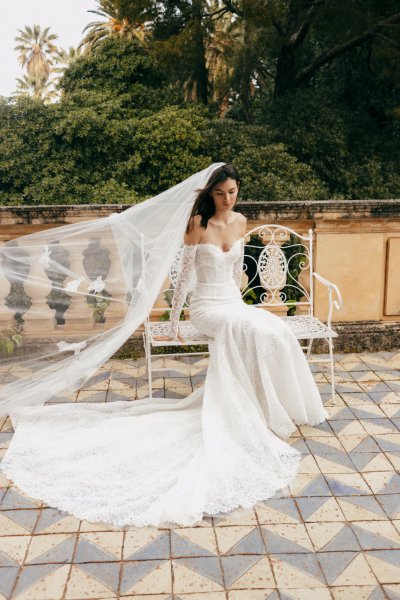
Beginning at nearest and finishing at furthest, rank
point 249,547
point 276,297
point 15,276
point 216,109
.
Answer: point 249,547
point 15,276
point 276,297
point 216,109

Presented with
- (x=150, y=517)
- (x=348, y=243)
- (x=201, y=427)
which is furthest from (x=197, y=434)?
(x=348, y=243)

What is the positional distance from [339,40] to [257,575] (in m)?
14.2

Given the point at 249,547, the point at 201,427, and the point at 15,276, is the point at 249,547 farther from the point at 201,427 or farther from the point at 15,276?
the point at 15,276

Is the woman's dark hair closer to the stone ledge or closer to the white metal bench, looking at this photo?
the white metal bench

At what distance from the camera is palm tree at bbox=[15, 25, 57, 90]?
4647 centimetres

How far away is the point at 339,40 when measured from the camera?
1453 cm

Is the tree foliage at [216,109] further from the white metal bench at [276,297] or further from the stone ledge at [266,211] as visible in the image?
the white metal bench at [276,297]

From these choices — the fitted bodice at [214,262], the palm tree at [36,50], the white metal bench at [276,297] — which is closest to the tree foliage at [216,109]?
the white metal bench at [276,297]

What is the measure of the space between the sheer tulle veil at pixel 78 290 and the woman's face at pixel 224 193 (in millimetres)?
132

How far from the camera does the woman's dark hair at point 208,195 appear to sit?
3789 mm

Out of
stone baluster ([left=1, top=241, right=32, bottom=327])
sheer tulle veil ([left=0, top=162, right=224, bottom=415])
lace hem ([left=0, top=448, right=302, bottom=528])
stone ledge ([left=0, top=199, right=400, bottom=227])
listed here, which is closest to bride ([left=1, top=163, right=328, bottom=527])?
lace hem ([left=0, top=448, right=302, bottom=528])

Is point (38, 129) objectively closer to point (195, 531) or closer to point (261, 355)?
point (261, 355)

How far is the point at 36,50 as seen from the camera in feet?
154

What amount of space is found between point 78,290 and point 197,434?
49.1 inches
